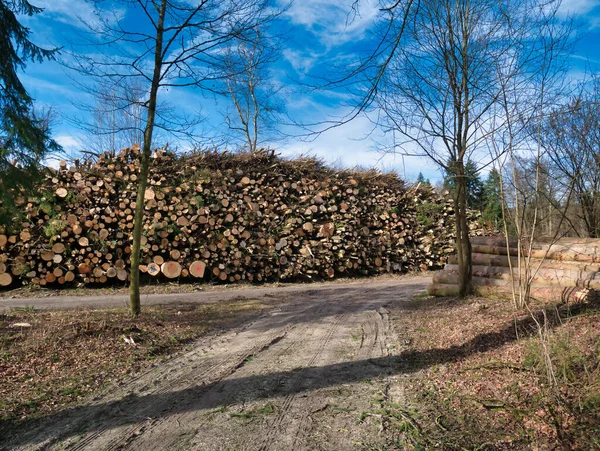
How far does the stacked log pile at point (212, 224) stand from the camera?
1147cm

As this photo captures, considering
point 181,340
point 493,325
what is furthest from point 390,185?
point 181,340

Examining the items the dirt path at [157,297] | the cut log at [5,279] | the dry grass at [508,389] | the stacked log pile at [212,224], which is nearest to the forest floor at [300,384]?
the dry grass at [508,389]

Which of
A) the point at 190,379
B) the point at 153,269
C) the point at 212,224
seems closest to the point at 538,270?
the point at 190,379

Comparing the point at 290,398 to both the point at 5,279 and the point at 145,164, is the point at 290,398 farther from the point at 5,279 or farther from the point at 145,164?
the point at 5,279

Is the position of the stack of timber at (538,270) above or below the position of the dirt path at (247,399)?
above

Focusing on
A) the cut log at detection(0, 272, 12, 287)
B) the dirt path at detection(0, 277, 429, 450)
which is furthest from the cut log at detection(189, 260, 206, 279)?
the dirt path at detection(0, 277, 429, 450)

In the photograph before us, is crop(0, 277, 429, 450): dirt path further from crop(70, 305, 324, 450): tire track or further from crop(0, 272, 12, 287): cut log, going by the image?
crop(0, 272, 12, 287): cut log

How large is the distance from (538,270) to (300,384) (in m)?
4.79

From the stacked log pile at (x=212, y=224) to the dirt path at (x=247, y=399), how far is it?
6870 millimetres

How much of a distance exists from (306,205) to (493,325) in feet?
30.9

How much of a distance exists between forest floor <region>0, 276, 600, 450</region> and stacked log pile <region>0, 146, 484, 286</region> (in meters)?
5.33

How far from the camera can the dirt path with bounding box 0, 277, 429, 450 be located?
9.66 feet

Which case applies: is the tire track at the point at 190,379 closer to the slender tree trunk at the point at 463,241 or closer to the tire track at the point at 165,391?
the tire track at the point at 165,391

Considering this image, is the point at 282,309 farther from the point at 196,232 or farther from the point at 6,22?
the point at 6,22
